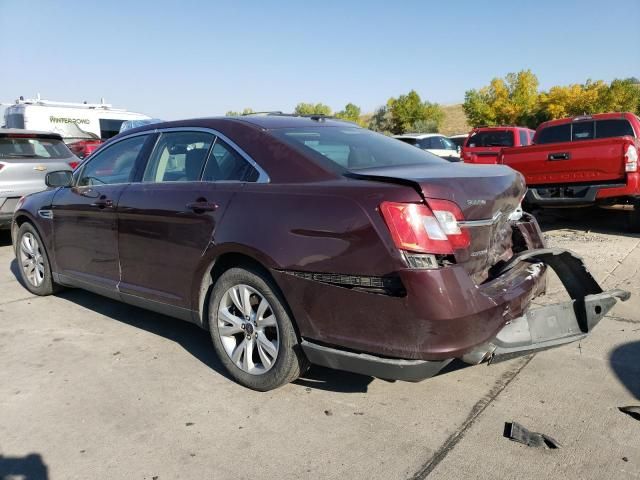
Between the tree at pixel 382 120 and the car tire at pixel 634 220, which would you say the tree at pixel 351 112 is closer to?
the tree at pixel 382 120

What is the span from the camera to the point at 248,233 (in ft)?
10.4

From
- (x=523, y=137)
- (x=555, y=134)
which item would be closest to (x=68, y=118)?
(x=523, y=137)

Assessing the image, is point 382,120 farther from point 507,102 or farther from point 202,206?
point 202,206

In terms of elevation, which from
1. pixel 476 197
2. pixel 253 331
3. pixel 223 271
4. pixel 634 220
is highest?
pixel 476 197

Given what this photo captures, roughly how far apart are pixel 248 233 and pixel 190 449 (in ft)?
→ 3.90

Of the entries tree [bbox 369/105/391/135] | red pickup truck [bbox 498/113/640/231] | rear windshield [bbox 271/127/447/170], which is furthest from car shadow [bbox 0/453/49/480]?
tree [bbox 369/105/391/135]

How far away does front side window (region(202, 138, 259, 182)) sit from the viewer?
3.38 metres

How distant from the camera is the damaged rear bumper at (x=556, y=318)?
2.89 metres

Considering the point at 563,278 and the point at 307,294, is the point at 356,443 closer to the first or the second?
the point at 307,294

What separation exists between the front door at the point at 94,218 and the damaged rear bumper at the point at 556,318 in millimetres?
2872

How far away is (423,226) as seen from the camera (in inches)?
104

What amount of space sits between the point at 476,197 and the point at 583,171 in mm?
5186

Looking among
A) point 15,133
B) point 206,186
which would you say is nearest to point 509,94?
point 15,133

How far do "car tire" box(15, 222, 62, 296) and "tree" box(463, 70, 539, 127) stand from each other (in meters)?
43.0
